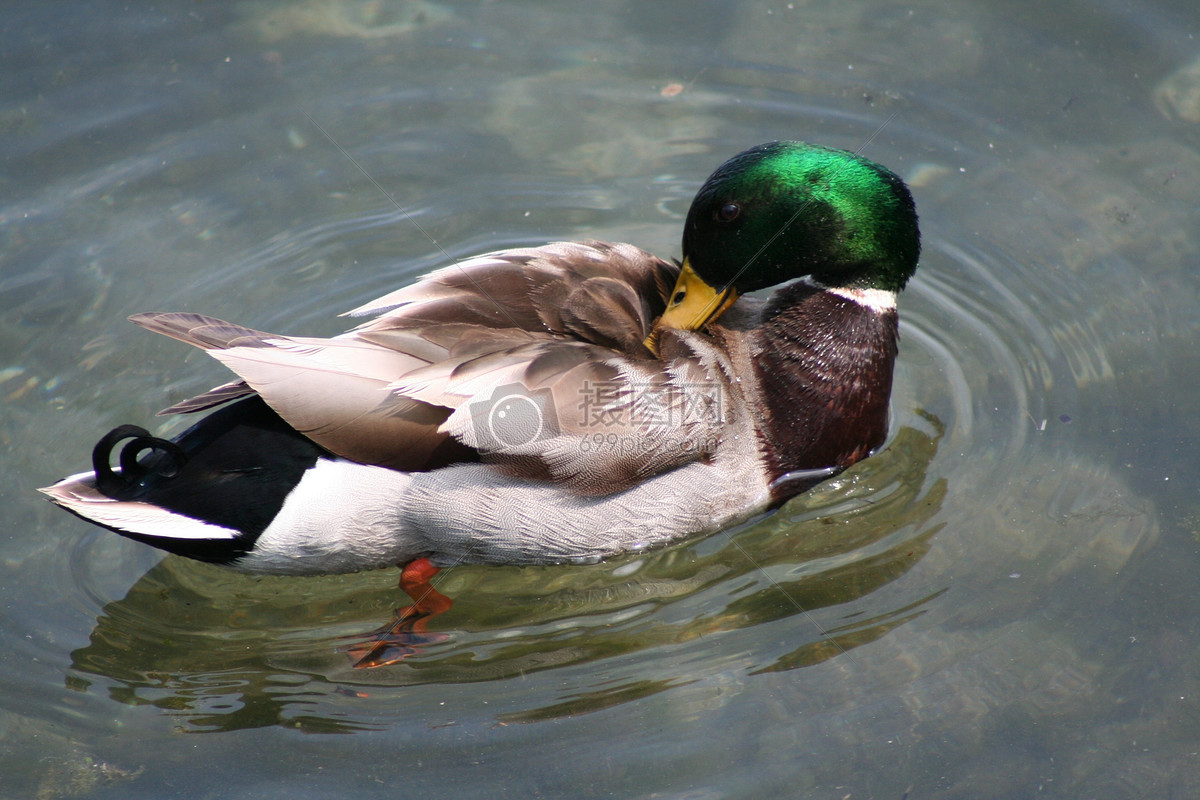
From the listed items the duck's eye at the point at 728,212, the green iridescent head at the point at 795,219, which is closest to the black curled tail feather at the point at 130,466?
the green iridescent head at the point at 795,219

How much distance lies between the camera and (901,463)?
4.62 meters

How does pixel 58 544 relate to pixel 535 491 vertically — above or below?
below

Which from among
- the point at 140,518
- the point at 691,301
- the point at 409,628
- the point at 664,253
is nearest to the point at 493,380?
the point at 691,301

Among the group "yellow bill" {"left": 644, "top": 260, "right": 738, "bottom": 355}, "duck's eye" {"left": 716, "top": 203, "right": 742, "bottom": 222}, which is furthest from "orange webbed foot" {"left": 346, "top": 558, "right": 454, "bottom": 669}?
"duck's eye" {"left": 716, "top": 203, "right": 742, "bottom": 222}

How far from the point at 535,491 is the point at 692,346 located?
2.63ft

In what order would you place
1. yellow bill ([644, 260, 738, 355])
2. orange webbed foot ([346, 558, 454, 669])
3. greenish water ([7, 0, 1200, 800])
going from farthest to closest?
yellow bill ([644, 260, 738, 355])
orange webbed foot ([346, 558, 454, 669])
greenish water ([7, 0, 1200, 800])

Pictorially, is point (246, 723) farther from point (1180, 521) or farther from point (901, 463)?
point (1180, 521)

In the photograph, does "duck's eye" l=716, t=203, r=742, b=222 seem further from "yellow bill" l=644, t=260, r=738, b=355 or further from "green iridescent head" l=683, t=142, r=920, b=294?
"yellow bill" l=644, t=260, r=738, b=355

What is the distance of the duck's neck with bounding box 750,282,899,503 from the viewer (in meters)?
4.21

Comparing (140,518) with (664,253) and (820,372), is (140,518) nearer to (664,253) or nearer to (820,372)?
(820,372)

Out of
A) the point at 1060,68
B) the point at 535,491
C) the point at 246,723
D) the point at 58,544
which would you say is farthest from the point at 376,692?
the point at 1060,68

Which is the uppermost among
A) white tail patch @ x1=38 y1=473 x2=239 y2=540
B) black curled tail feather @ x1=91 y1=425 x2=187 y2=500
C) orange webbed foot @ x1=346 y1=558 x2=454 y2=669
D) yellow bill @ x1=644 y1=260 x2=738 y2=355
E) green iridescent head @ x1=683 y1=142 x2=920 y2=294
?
green iridescent head @ x1=683 y1=142 x2=920 y2=294

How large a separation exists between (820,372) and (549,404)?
3.88ft

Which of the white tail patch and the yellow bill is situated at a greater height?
the yellow bill
